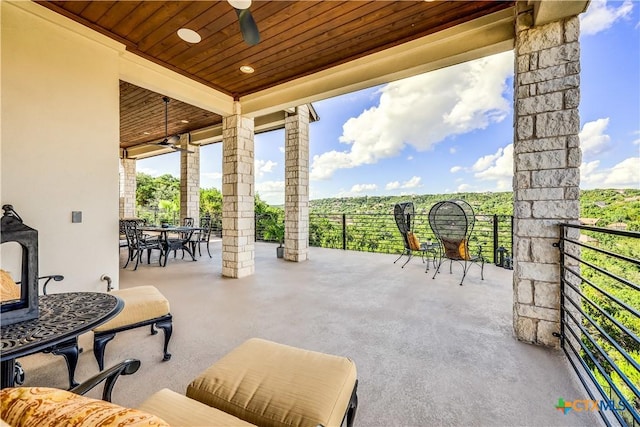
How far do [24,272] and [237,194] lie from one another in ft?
10.6

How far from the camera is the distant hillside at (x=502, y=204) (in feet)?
12.3

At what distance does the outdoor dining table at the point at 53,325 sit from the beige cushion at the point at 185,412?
0.43m

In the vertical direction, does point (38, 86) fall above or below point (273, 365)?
above

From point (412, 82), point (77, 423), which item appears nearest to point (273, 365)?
point (77, 423)

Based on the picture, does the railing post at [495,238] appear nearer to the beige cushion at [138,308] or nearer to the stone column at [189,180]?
the beige cushion at [138,308]

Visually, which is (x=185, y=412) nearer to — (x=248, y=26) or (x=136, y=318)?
(x=136, y=318)

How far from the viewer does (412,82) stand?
26.2 ft

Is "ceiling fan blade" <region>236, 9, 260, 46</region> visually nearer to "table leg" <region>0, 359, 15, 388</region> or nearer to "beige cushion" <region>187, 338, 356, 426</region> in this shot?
"beige cushion" <region>187, 338, 356, 426</region>

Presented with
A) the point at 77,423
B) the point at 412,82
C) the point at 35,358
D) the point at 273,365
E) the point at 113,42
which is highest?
the point at 412,82

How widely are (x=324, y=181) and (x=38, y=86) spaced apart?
8.29 m

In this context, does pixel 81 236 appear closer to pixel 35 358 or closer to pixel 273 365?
pixel 35 358

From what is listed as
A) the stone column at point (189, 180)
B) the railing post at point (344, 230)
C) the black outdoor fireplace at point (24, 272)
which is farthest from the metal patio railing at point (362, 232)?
the black outdoor fireplace at point (24, 272)

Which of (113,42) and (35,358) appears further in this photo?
(113,42)

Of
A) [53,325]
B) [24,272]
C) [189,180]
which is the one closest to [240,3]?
[24,272]
